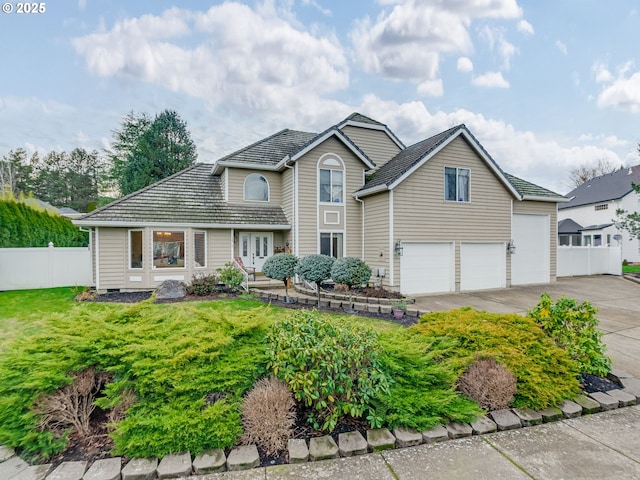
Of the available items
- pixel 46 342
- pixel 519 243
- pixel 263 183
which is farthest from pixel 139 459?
pixel 519 243

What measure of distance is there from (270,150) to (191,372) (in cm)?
1287

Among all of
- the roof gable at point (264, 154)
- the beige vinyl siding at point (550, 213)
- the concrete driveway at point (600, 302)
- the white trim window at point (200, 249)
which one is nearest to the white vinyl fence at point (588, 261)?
the concrete driveway at point (600, 302)

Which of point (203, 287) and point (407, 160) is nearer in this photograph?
point (203, 287)

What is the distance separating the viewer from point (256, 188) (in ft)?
47.1

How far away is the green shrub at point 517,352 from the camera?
362cm

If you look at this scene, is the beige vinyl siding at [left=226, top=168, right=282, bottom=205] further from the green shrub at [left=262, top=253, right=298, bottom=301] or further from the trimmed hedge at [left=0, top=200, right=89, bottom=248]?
the trimmed hedge at [left=0, top=200, right=89, bottom=248]

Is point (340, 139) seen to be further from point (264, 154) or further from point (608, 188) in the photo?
point (608, 188)

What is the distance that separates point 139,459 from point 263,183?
1258cm

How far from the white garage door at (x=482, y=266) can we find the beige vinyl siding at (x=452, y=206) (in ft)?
0.96

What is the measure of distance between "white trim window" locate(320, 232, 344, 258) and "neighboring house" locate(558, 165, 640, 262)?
21.2 meters

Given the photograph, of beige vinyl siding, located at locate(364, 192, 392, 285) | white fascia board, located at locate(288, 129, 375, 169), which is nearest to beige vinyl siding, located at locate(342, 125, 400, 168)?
white fascia board, located at locate(288, 129, 375, 169)

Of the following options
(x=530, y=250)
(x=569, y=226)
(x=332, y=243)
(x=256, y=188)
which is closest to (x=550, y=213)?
(x=530, y=250)

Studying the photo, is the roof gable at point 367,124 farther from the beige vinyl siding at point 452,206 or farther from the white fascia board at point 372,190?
the beige vinyl siding at point 452,206

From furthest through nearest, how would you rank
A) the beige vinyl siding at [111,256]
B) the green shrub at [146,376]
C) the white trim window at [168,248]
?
the white trim window at [168,248], the beige vinyl siding at [111,256], the green shrub at [146,376]
